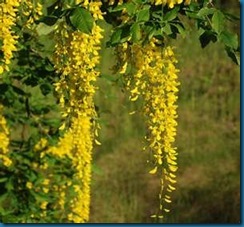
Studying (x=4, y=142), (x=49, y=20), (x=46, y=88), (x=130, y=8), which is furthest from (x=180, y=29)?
(x=4, y=142)

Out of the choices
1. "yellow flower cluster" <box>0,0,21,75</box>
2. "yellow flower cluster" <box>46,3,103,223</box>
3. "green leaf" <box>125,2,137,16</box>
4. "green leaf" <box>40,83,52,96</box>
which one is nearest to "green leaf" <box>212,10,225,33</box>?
"green leaf" <box>125,2,137,16</box>

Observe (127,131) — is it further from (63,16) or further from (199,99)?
(63,16)

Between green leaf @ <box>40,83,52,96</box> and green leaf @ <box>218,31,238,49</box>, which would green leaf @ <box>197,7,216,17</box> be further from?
green leaf @ <box>40,83,52,96</box>

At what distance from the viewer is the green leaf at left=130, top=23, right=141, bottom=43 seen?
1923mm

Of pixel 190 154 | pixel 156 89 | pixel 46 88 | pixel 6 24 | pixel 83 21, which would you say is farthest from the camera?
pixel 190 154

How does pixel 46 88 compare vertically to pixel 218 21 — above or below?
below

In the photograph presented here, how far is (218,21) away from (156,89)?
0.29m

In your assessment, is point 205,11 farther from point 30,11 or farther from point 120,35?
point 30,11

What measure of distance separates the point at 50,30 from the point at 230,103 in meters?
5.61

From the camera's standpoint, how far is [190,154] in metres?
6.77

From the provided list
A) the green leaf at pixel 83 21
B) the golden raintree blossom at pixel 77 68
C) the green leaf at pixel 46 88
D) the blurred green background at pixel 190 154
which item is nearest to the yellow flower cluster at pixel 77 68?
the golden raintree blossom at pixel 77 68

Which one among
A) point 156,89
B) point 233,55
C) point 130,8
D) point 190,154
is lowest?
point 190,154

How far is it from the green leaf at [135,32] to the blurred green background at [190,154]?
10.1ft

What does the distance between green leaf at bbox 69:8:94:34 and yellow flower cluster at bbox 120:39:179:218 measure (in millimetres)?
180
